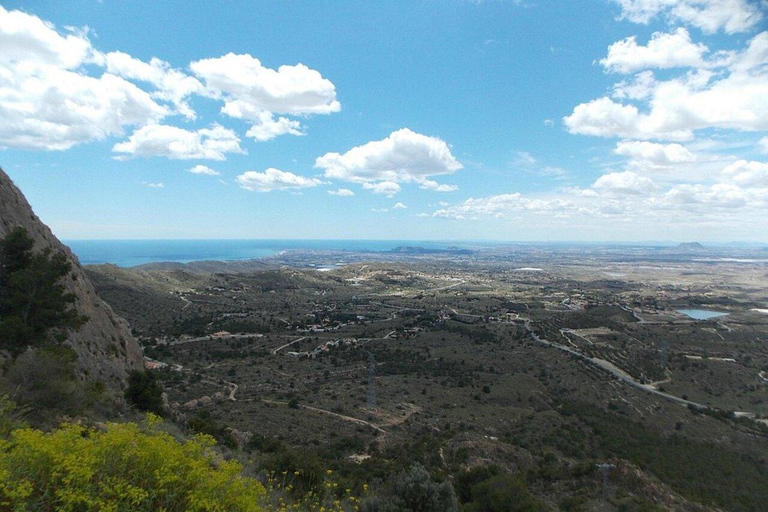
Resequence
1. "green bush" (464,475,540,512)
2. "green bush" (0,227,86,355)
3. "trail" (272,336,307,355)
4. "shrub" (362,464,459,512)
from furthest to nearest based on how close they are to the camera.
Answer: "trail" (272,336,307,355), "green bush" (464,475,540,512), "green bush" (0,227,86,355), "shrub" (362,464,459,512)

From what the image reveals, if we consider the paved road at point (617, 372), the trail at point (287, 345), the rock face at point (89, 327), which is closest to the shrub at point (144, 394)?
the rock face at point (89, 327)

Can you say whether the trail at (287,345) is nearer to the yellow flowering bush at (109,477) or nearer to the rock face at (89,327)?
the rock face at (89,327)

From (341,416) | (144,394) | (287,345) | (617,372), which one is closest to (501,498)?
(341,416)

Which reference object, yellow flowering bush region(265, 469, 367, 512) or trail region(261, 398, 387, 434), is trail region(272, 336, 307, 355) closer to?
trail region(261, 398, 387, 434)

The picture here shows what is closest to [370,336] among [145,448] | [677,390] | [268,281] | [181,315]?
[181,315]

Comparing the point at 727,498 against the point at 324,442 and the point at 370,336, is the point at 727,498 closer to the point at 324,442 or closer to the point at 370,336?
the point at 324,442

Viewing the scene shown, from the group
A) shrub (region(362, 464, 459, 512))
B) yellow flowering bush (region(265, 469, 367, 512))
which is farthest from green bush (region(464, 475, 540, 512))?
yellow flowering bush (region(265, 469, 367, 512))
